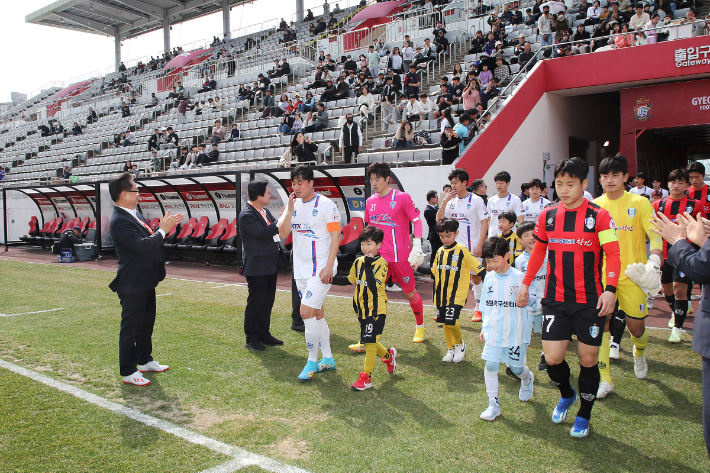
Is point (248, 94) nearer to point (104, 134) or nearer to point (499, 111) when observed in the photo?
point (104, 134)

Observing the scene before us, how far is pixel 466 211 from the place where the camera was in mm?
6258

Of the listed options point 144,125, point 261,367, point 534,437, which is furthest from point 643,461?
point 144,125

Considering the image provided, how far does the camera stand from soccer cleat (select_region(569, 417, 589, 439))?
128 inches

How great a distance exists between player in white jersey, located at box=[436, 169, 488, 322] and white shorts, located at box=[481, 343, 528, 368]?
2.44 m

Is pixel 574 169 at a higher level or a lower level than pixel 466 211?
higher

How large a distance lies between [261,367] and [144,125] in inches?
1040

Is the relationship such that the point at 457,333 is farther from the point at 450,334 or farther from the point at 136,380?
the point at 136,380

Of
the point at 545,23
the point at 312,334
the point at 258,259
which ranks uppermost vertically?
the point at 545,23

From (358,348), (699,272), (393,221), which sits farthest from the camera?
(393,221)

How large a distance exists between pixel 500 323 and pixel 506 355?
262mm

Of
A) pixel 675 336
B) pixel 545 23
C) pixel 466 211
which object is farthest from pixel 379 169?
pixel 545 23

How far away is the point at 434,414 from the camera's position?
12.1 ft

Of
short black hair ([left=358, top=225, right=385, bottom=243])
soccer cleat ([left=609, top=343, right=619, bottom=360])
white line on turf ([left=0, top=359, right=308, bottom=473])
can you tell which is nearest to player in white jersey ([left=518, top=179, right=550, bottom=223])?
soccer cleat ([left=609, top=343, right=619, bottom=360])

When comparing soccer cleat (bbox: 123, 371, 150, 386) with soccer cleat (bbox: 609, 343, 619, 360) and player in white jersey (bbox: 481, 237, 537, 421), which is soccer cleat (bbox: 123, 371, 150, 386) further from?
soccer cleat (bbox: 609, 343, 619, 360)
